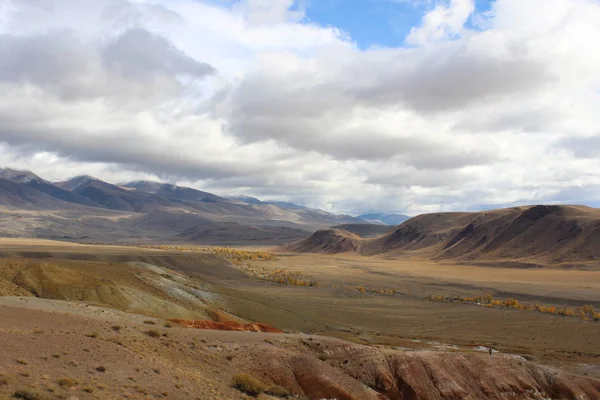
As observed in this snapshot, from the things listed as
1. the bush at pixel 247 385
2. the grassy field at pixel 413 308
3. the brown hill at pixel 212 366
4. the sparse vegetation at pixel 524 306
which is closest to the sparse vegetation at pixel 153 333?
the brown hill at pixel 212 366

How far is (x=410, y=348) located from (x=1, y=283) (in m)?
28.5

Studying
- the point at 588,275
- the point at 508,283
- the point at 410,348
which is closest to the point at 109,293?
the point at 410,348

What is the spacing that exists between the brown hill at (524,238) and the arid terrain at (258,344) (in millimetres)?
63835

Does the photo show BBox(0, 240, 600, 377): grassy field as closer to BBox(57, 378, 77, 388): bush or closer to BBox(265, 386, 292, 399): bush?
BBox(265, 386, 292, 399): bush

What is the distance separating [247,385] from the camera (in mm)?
18375

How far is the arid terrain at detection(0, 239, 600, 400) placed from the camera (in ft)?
54.0

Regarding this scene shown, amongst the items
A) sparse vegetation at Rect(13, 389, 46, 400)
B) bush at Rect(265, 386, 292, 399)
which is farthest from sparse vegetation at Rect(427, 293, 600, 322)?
sparse vegetation at Rect(13, 389, 46, 400)

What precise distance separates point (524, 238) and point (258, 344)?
135 meters

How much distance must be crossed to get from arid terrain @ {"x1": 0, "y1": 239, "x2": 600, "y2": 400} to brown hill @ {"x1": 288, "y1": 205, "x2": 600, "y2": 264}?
2513 inches

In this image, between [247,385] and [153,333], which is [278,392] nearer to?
[247,385]

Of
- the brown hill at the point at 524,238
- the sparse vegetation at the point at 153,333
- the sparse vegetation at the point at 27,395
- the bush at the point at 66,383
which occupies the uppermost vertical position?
the brown hill at the point at 524,238

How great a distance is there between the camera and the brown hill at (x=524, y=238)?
400 ft

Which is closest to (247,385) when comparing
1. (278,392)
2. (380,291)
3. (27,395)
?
(278,392)

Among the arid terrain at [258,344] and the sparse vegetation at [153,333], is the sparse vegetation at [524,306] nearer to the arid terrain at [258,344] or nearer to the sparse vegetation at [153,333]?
the arid terrain at [258,344]
